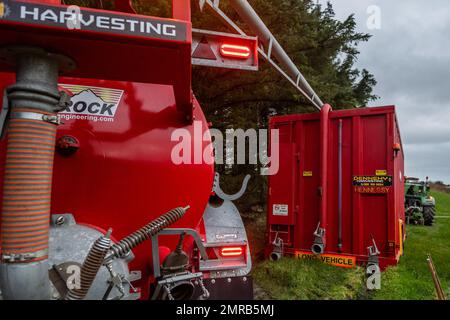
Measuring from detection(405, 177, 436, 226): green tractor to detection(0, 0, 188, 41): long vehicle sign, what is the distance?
39.6 feet

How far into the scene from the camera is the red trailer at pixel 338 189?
4684 millimetres

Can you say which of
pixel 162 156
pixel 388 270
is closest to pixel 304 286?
pixel 388 270

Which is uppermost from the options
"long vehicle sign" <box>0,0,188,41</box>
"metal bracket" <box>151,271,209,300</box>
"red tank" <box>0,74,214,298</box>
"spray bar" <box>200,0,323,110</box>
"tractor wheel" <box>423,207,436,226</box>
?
"spray bar" <box>200,0,323,110</box>

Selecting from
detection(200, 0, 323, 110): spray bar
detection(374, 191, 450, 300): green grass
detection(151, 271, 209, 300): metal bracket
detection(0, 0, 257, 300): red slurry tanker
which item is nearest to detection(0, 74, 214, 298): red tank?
detection(0, 0, 257, 300): red slurry tanker

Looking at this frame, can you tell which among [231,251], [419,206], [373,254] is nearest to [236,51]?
[231,251]

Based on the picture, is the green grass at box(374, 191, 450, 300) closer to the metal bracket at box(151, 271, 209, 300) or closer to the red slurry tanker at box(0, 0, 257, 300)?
the red slurry tanker at box(0, 0, 257, 300)

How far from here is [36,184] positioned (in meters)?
1.31

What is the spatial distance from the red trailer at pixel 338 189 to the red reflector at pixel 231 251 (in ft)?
8.68

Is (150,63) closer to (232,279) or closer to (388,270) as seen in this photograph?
(232,279)

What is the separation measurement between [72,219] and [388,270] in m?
4.10

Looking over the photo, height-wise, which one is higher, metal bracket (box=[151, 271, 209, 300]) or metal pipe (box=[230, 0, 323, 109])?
metal pipe (box=[230, 0, 323, 109])

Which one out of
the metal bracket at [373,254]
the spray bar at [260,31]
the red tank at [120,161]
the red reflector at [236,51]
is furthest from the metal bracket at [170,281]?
the metal bracket at [373,254]

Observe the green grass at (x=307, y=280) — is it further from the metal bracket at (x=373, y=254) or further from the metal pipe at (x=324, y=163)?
the metal pipe at (x=324, y=163)

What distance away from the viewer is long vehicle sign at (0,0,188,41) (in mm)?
1229
